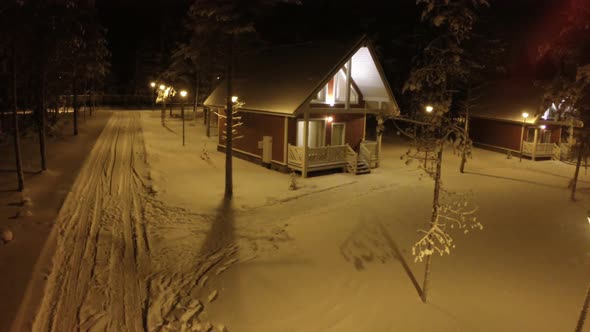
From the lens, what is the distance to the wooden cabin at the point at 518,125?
30891mm

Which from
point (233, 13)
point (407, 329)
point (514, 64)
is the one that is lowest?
point (407, 329)

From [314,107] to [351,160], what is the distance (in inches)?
135

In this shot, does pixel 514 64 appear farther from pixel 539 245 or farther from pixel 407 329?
pixel 407 329

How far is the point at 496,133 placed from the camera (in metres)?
34.5

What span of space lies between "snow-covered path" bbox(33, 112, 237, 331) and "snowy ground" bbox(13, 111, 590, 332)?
0.04m

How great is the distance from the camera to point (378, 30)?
47.4 meters

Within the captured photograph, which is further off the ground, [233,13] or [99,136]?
[233,13]

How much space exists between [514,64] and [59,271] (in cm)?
5942

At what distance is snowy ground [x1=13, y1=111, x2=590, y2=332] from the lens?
25.0ft

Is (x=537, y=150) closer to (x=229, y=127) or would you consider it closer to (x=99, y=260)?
(x=229, y=127)

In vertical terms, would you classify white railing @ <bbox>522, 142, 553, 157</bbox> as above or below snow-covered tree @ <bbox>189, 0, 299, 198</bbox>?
below

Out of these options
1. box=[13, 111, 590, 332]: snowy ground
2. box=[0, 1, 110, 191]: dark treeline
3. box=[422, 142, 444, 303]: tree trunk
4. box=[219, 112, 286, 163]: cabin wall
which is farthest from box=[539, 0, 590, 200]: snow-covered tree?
box=[0, 1, 110, 191]: dark treeline

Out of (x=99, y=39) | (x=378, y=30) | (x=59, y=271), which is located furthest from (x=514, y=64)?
(x=59, y=271)

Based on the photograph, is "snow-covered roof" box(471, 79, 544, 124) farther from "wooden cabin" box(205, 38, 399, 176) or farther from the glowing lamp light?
the glowing lamp light
